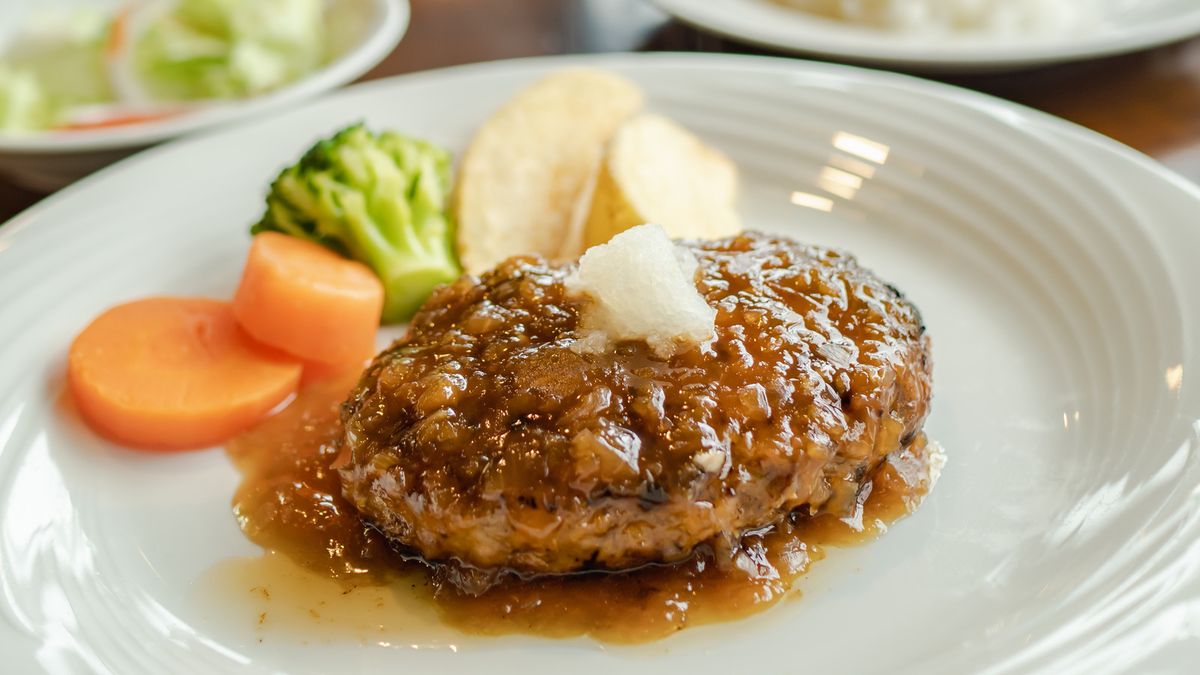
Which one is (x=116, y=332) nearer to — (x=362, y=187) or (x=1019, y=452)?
(x=362, y=187)

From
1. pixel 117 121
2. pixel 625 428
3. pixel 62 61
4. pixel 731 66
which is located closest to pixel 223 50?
pixel 117 121

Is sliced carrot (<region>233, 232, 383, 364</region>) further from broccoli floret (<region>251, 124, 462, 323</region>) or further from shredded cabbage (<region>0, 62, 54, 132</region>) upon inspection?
shredded cabbage (<region>0, 62, 54, 132</region>)

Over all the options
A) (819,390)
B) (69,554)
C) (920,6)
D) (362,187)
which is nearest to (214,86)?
(362,187)

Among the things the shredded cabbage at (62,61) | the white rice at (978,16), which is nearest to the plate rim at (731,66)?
the white rice at (978,16)

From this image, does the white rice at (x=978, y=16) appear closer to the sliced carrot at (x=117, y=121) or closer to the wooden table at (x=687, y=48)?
the wooden table at (x=687, y=48)

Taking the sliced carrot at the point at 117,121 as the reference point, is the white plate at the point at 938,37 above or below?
above

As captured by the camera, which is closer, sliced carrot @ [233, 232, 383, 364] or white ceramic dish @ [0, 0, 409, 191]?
sliced carrot @ [233, 232, 383, 364]

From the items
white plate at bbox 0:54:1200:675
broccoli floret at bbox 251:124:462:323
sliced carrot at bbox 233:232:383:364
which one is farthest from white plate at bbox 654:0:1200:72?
sliced carrot at bbox 233:232:383:364
